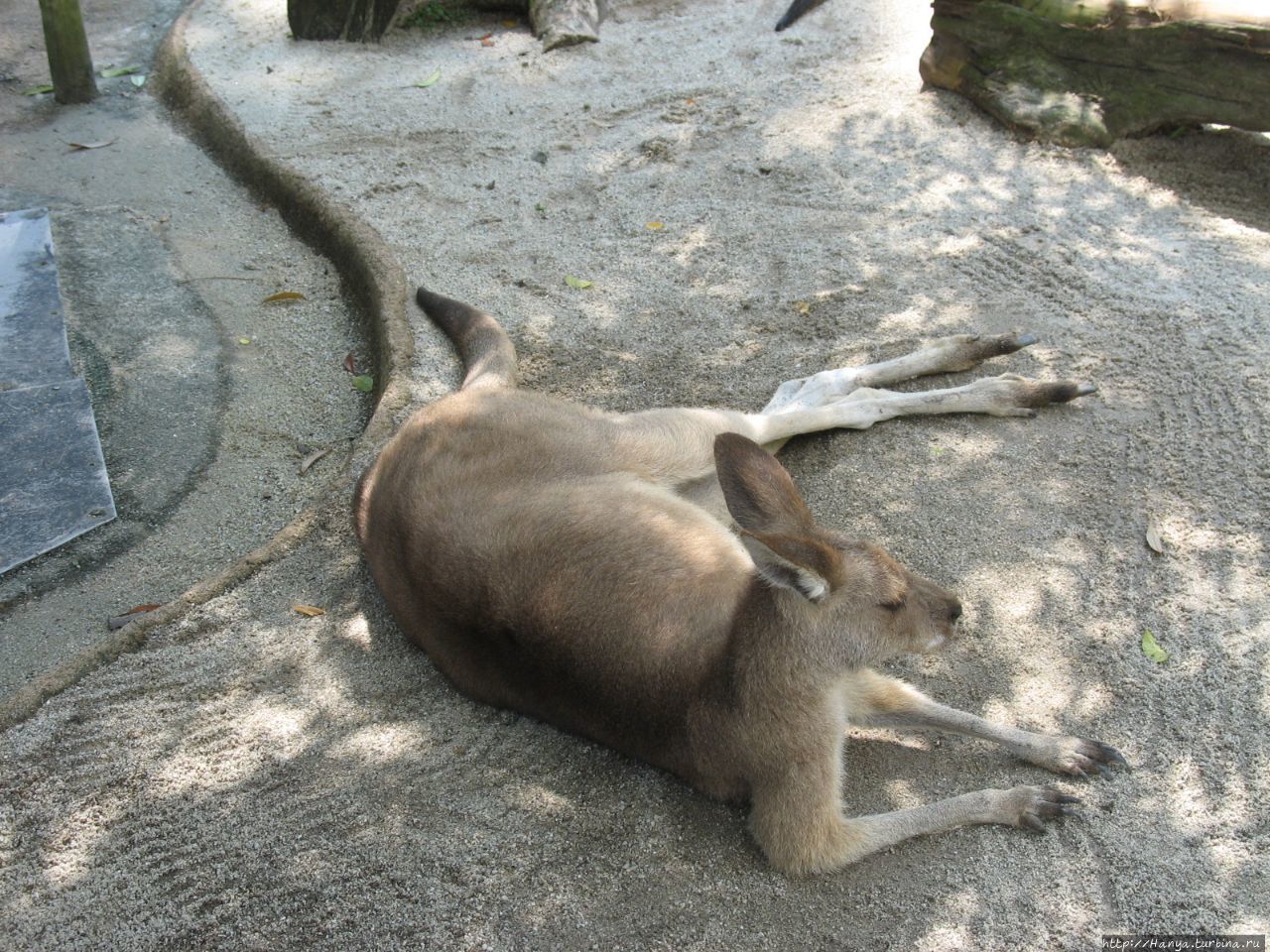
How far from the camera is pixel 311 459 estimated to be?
4.21 m

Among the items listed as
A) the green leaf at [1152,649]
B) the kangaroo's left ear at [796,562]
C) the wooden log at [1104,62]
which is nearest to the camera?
the kangaroo's left ear at [796,562]

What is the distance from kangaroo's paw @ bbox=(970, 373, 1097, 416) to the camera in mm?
3879

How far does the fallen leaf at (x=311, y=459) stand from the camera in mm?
4184

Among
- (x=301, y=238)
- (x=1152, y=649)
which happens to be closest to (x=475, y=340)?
(x=301, y=238)

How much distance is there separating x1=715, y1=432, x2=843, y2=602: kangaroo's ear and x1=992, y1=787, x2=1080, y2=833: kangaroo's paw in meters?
0.69

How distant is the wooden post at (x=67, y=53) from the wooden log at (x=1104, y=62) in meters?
4.77

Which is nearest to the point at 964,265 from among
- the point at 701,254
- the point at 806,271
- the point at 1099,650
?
the point at 806,271

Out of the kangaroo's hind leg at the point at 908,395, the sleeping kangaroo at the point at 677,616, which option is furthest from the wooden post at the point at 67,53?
the kangaroo's hind leg at the point at 908,395

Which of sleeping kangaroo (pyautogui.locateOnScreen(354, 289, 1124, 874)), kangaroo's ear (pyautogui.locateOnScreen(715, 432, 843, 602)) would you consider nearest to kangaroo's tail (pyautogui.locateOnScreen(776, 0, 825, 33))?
sleeping kangaroo (pyautogui.locateOnScreen(354, 289, 1124, 874))

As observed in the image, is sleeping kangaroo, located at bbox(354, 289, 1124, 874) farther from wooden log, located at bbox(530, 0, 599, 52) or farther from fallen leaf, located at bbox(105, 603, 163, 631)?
wooden log, located at bbox(530, 0, 599, 52)

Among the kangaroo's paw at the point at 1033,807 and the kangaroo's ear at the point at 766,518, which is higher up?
the kangaroo's ear at the point at 766,518

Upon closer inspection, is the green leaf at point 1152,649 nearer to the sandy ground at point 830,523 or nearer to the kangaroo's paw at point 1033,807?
the sandy ground at point 830,523

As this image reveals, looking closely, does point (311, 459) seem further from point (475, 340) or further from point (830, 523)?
point (830, 523)

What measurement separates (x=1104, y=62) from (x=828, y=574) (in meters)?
3.92
